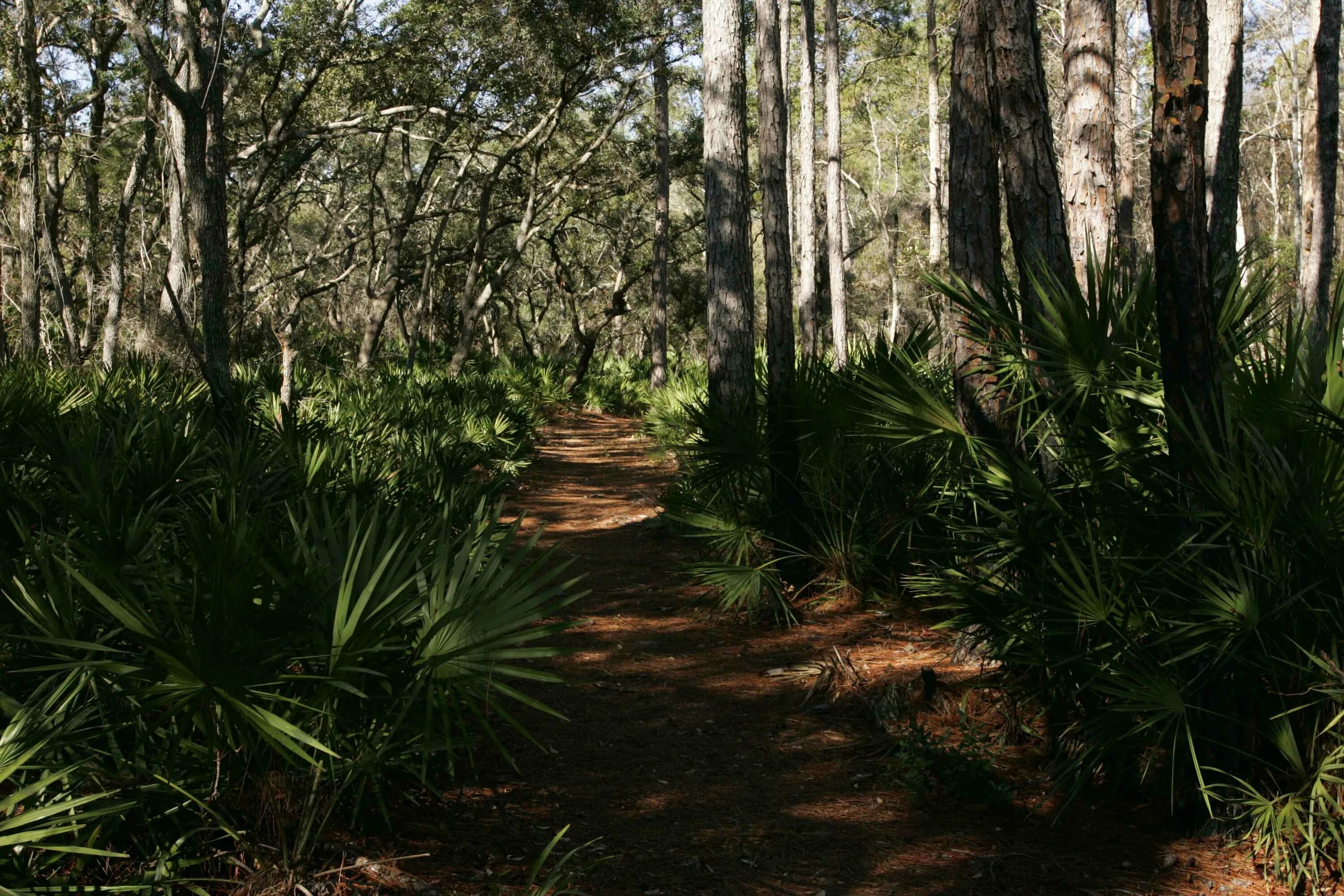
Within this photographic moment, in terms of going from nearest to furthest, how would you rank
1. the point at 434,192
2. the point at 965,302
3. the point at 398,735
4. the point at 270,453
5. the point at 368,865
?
the point at 368,865 → the point at 398,735 → the point at 965,302 → the point at 270,453 → the point at 434,192

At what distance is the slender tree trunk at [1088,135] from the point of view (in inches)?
242

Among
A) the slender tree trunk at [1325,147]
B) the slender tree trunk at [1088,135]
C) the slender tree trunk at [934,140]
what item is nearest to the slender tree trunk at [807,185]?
the slender tree trunk at [934,140]

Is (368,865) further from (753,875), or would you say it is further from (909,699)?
(909,699)

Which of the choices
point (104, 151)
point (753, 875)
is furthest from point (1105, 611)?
point (104, 151)

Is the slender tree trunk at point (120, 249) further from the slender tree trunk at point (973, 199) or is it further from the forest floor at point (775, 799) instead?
the slender tree trunk at point (973, 199)

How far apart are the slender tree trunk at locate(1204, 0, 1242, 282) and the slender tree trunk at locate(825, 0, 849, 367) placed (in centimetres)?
899

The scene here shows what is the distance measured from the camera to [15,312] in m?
31.2

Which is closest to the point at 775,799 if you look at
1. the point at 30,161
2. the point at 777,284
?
the point at 777,284

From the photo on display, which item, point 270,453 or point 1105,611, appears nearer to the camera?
point 1105,611

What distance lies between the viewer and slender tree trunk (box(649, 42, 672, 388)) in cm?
2117

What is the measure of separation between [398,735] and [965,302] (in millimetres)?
3030

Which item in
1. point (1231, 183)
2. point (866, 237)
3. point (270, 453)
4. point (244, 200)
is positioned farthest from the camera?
point (866, 237)

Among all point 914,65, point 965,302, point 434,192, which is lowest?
point 965,302

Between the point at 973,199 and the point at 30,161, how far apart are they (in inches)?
813
